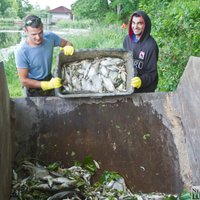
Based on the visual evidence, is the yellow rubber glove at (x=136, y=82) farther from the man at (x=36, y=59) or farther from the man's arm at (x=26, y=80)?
the man's arm at (x=26, y=80)

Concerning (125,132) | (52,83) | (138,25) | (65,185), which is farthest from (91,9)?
(65,185)

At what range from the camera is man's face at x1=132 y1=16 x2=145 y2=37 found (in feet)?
11.8

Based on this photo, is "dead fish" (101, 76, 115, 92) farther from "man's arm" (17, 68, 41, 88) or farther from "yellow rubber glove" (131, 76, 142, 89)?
"man's arm" (17, 68, 41, 88)

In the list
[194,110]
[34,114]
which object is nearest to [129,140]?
[194,110]

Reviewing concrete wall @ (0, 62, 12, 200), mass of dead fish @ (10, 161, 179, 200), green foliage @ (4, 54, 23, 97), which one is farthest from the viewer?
green foliage @ (4, 54, 23, 97)

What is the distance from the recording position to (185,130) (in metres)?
3.20

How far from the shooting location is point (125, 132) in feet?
10.9

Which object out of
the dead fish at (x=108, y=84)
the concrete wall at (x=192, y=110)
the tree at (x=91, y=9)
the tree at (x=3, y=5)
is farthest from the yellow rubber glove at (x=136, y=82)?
the tree at (x=91, y=9)

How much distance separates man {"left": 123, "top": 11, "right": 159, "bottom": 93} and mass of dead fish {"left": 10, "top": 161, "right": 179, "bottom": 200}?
100 cm

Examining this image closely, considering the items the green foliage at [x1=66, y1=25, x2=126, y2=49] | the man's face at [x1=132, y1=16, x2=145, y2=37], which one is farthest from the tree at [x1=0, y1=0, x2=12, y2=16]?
the man's face at [x1=132, y1=16, x2=145, y2=37]

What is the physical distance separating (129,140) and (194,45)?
91.3 inches

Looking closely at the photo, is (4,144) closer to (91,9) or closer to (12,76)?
(12,76)

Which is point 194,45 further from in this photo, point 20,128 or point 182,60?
point 20,128

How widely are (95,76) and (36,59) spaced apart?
23.6 inches
